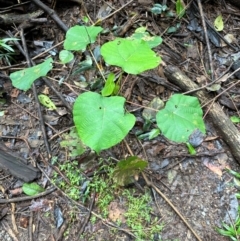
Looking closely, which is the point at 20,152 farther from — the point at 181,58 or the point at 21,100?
the point at 181,58

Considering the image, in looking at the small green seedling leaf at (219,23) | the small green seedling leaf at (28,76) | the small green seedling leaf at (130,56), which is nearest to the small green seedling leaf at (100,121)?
the small green seedling leaf at (130,56)

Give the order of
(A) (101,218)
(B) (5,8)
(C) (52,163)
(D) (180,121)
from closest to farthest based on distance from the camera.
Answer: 1. (D) (180,121)
2. (A) (101,218)
3. (C) (52,163)
4. (B) (5,8)

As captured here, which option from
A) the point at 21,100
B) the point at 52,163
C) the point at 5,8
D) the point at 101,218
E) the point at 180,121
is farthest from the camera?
the point at 5,8

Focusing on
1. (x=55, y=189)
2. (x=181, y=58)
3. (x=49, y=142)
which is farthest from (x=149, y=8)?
(x=55, y=189)

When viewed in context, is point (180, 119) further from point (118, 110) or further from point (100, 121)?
point (100, 121)

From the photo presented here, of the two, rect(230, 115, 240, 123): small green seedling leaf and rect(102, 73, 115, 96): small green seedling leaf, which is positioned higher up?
rect(102, 73, 115, 96): small green seedling leaf

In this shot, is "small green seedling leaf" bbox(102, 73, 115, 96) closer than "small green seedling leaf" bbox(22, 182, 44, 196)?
Yes

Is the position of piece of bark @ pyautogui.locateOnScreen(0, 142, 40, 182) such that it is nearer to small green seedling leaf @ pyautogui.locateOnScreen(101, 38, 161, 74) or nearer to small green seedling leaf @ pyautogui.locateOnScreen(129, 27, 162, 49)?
small green seedling leaf @ pyautogui.locateOnScreen(101, 38, 161, 74)

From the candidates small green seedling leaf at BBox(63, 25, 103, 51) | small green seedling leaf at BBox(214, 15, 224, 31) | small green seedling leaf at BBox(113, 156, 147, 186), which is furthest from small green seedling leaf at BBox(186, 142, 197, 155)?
small green seedling leaf at BBox(214, 15, 224, 31)
